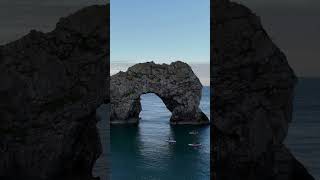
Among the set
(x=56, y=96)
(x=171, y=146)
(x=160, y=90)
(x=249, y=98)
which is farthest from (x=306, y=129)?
(x=160, y=90)

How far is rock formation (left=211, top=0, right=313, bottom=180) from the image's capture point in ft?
19.9

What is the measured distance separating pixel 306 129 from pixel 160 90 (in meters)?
24.5

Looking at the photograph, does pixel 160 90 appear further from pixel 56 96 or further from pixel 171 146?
pixel 56 96

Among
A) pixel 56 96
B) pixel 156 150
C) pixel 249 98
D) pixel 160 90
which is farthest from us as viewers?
pixel 160 90

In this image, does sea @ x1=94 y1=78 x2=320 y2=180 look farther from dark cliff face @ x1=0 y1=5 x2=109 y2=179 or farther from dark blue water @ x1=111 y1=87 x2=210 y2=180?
dark cliff face @ x1=0 y1=5 x2=109 y2=179

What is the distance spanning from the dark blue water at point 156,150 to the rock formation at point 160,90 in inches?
33.7

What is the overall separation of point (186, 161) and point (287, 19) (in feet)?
47.4

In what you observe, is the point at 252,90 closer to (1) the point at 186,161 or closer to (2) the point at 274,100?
(2) the point at 274,100

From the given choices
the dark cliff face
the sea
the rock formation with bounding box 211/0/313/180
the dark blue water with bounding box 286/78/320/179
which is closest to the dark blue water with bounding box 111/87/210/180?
the sea

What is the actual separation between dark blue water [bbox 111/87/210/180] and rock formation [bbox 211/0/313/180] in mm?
5400

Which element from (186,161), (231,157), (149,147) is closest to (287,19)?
(231,157)

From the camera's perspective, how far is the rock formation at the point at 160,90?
29.0 metres

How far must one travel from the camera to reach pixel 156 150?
2486cm

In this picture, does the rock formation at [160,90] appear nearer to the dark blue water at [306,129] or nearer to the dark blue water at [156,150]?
the dark blue water at [156,150]
